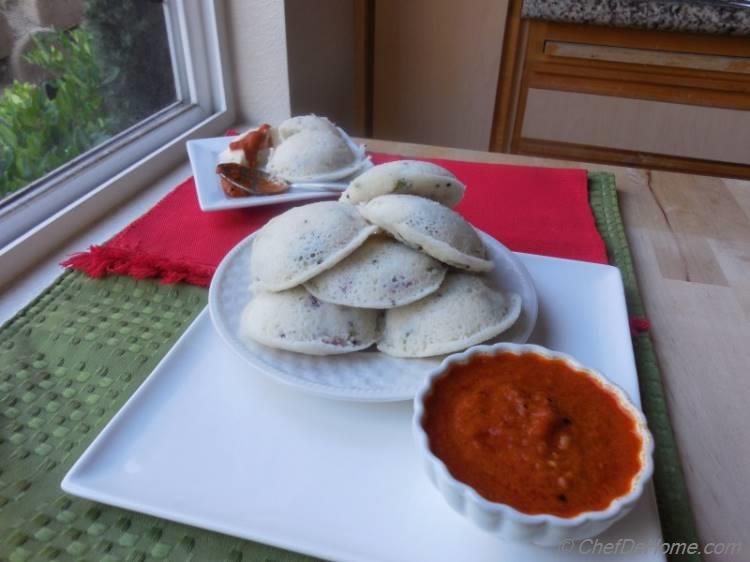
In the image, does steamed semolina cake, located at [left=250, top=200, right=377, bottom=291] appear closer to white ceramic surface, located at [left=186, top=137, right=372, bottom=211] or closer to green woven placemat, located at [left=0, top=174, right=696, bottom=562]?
green woven placemat, located at [left=0, top=174, right=696, bottom=562]

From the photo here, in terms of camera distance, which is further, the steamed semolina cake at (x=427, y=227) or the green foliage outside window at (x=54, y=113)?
the green foliage outside window at (x=54, y=113)

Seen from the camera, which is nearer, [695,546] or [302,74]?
[695,546]

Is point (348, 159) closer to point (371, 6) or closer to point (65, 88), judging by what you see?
point (65, 88)

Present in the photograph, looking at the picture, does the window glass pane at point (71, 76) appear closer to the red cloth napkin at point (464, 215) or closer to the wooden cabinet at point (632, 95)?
the red cloth napkin at point (464, 215)

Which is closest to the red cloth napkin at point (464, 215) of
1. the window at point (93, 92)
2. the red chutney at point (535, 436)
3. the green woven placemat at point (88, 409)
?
the green woven placemat at point (88, 409)

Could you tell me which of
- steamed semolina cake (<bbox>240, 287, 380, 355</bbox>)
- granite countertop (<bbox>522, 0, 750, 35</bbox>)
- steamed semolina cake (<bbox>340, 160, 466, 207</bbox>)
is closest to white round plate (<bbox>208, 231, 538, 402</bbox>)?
steamed semolina cake (<bbox>240, 287, 380, 355</bbox>)

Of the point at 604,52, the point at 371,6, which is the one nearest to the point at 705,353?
the point at 604,52
